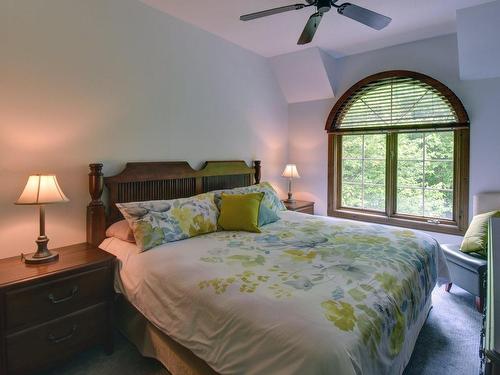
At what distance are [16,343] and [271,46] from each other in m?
3.51

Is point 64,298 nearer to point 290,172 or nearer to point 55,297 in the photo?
point 55,297

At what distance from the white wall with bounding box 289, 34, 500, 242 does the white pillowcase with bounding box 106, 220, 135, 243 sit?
279 cm

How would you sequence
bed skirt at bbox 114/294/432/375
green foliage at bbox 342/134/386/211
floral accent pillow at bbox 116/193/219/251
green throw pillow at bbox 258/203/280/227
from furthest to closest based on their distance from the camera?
green foliage at bbox 342/134/386/211 < green throw pillow at bbox 258/203/280/227 < floral accent pillow at bbox 116/193/219/251 < bed skirt at bbox 114/294/432/375

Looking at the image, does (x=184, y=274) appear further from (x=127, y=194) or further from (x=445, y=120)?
(x=445, y=120)

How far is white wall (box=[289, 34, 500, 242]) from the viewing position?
3109 mm

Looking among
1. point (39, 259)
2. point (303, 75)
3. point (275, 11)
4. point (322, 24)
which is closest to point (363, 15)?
point (275, 11)

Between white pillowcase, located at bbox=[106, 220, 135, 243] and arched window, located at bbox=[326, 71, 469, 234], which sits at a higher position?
arched window, located at bbox=[326, 71, 469, 234]

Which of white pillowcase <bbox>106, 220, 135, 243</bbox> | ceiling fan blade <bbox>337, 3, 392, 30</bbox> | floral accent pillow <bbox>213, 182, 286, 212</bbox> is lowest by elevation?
white pillowcase <bbox>106, 220, 135, 243</bbox>

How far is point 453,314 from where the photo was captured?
259 cm

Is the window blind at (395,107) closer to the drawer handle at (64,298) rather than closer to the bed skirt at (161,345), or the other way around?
the bed skirt at (161,345)

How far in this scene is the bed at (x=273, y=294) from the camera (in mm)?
1220

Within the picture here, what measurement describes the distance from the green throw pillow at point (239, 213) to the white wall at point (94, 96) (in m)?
0.73

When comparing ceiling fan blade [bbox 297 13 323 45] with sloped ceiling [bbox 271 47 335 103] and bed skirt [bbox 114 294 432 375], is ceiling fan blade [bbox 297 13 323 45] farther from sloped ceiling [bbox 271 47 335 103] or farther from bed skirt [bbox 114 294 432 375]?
bed skirt [bbox 114 294 432 375]

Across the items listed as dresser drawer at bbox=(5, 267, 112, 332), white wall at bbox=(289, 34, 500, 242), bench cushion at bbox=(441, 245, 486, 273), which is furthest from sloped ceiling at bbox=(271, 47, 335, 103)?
dresser drawer at bbox=(5, 267, 112, 332)
